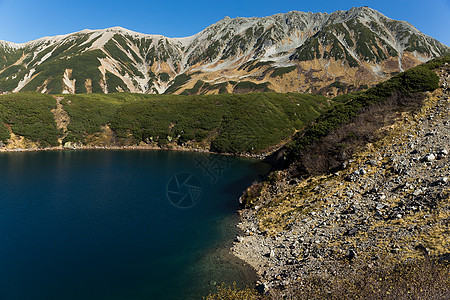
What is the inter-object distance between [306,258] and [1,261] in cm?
2553

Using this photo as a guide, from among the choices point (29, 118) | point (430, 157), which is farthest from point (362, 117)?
point (29, 118)

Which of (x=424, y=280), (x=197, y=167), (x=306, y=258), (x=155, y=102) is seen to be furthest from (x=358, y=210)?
(x=155, y=102)

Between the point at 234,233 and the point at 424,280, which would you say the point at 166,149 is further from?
the point at 424,280

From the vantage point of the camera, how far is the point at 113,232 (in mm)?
27203

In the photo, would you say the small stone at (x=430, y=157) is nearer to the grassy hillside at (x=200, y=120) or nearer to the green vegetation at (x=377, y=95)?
the green vegetation at (x=377, y=95)

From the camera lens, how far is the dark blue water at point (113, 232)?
19188 millimetres

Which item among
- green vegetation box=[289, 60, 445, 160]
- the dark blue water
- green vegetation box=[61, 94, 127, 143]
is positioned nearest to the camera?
the dark blue water

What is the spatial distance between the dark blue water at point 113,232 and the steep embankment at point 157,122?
34.8 metres

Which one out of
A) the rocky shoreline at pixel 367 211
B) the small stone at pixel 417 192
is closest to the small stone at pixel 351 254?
the rocky shoreline at pixel 367 211

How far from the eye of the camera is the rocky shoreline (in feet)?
56.9

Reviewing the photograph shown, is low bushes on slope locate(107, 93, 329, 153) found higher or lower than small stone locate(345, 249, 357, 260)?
higher

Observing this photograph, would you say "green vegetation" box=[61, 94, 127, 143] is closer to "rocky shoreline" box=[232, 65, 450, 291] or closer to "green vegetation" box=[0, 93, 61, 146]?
"green vegetation" box=[0, 93, 61, 146]

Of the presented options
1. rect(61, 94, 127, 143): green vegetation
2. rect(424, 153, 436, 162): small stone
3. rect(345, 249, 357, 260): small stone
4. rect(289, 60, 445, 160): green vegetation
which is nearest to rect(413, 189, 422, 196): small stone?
rect(424, 153, 436, 162): small stone

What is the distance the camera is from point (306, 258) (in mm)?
19234
